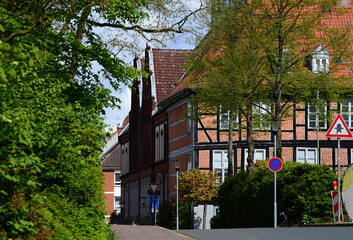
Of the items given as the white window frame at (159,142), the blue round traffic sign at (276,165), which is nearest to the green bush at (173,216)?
the white window frame at (159,142)

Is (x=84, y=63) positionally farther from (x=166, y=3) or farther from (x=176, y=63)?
(x=176, y=63)

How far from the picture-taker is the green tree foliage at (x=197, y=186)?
4959 centimetres

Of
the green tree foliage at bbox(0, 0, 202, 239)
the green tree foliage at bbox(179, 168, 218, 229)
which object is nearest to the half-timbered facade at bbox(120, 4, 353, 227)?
the green tree foliage at bbox(179, 168, 218, 229)

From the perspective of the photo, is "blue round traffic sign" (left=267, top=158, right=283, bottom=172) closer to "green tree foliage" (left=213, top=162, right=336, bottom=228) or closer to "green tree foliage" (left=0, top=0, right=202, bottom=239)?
"green tree foliage" (left=213, top=162, right=336, bottom=228)

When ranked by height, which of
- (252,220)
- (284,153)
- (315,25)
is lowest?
(252,220)

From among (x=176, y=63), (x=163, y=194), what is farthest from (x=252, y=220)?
(x=176, y=63)

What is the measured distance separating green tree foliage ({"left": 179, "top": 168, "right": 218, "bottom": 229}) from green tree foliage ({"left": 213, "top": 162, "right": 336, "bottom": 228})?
13538 millimetres

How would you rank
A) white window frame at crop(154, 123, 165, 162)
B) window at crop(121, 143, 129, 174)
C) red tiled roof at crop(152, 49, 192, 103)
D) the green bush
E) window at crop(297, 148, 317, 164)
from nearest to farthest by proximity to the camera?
window at crop(297, 148, 317, 164)
the green bush
white window frame at crop(154, 123, 165, 162)
red tiled roof at crop(152, 49, 192, 103)
window at crop(121, 143, 129, 174)

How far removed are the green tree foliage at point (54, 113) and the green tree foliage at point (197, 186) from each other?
24.6 metres

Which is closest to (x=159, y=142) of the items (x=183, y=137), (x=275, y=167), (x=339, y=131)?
(x=183, y=137)

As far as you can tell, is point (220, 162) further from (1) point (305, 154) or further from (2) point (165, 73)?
(2) point (165, 73)

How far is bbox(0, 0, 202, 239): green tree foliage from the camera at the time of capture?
11.0 metres

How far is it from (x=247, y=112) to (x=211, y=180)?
13707mm

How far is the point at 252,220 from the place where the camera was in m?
33.6
